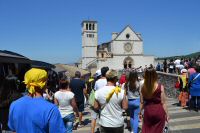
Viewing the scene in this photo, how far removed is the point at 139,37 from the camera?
94250 millimetres

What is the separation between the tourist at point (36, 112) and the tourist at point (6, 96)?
171cm

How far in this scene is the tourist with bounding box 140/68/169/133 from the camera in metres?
5.86

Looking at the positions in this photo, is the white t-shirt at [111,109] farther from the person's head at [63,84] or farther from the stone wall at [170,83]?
the stone wall at [170,83]

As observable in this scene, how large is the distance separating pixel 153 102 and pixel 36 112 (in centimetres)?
316

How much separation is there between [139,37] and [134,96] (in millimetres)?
87465

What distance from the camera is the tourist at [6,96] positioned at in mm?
5035

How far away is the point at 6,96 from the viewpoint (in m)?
5.07

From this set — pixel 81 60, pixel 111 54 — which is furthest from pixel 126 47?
pixel 81 60

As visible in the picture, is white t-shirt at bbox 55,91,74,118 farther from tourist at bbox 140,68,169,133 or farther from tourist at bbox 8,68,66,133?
tourist at bbox 8,68,66,133

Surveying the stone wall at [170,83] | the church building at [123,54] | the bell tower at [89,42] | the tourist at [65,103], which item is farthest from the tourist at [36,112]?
the bell tower at [89,42]

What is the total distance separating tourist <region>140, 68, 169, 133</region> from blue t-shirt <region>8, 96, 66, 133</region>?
9.56 ft

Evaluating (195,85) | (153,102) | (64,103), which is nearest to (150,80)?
(153,102)

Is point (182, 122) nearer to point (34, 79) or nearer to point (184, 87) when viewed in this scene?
point (184, 87)

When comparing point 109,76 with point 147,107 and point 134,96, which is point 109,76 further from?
point 134,96
